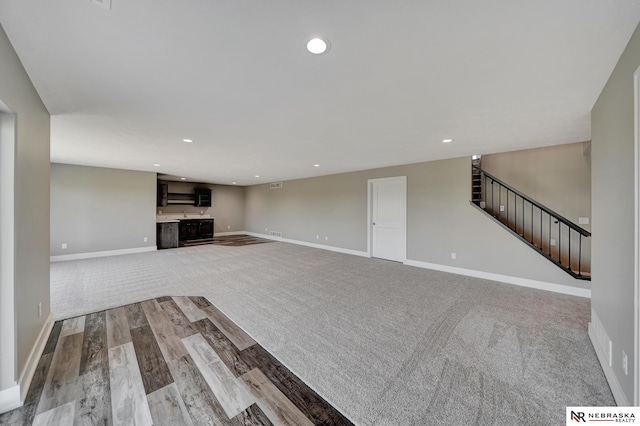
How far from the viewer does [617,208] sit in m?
1.58

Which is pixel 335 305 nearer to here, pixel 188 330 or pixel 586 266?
pixel 188 330

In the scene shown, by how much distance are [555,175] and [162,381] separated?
20.8 feet

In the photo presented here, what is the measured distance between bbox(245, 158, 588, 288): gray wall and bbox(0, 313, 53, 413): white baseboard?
547 cm

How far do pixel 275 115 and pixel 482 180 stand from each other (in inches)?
183

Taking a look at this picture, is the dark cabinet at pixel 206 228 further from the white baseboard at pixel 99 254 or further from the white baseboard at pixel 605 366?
the white baseboard at pixel 605 366

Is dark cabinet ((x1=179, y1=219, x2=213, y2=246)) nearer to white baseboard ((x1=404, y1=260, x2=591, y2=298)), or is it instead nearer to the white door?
the white door

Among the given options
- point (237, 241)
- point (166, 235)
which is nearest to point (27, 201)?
point (166, 235)

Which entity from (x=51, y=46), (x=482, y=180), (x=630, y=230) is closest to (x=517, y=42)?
(x=630, y=230)

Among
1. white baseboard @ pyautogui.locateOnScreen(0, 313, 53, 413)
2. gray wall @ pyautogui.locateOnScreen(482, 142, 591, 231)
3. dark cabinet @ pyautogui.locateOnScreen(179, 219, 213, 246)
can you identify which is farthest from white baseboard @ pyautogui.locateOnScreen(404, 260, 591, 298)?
dark cabinet @ pyautogui.locateOnScreen(179, 219, 213, 246)

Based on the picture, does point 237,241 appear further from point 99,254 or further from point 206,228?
point 99,254

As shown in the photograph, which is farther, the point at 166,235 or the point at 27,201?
the point at 166,235

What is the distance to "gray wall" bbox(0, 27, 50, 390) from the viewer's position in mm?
1454

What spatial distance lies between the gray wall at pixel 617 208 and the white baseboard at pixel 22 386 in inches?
148

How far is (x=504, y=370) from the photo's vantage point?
5.90ft
